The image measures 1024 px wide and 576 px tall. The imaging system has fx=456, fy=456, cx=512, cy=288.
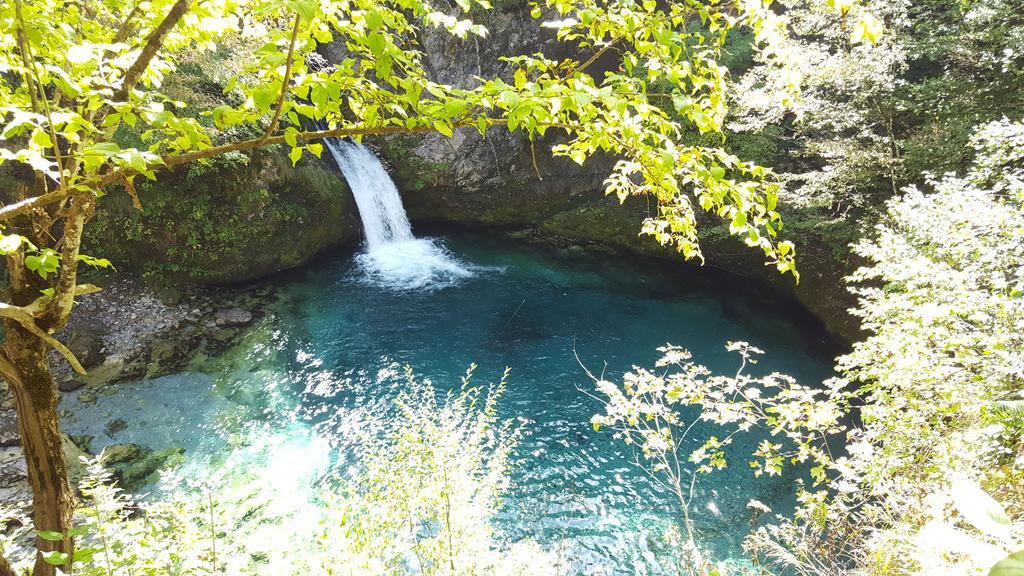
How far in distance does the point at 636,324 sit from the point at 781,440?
4.31 m

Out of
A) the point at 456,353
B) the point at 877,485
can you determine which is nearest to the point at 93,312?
the point at 456,353

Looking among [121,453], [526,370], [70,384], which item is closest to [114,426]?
[121,453]

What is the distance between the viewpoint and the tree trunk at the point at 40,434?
8.37 feet

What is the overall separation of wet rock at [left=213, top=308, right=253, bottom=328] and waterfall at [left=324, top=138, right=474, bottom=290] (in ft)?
11.1

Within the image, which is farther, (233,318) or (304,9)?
(233,318)

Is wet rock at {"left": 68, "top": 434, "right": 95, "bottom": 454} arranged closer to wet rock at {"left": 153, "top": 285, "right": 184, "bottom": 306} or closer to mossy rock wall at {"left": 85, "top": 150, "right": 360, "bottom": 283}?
wet rock at {"left": 153, "top": 285, "right": 184, "bottom": 306}

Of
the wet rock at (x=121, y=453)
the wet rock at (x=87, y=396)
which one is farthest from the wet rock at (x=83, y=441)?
the wet rock at (x=87, y=396)

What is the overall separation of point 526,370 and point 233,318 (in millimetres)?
7584

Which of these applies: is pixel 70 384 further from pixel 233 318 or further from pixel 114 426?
pixel 233 318

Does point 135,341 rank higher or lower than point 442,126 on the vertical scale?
lower

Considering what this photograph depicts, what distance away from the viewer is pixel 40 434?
2654mm

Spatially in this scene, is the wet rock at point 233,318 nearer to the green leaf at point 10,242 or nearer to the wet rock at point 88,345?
the wet rock at point 88,345

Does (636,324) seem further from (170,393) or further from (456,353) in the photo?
(170,393)

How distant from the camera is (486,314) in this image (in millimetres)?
12523
